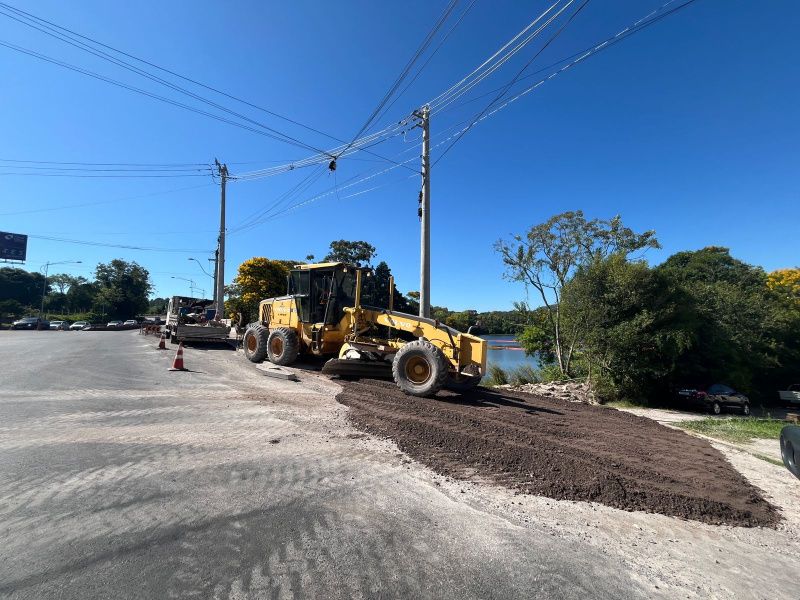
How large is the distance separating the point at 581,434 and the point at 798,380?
24.1 meters

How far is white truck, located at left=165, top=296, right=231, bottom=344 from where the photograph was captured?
18.0 metres

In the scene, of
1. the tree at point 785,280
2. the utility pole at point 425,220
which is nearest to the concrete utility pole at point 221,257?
the utility pole at point 425,220

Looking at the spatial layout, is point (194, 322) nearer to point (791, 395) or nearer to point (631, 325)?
point (631, 325)

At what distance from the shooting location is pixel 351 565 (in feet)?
8.70

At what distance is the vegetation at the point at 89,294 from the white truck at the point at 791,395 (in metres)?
85.9

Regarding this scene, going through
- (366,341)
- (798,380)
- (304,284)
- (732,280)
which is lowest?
(798,380)

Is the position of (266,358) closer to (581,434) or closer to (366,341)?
(366,341)

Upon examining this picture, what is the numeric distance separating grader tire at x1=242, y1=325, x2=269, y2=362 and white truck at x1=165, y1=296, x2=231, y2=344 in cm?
605

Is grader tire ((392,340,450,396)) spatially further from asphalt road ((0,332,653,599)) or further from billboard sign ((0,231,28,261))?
billboard sign ((0,231,28,261))

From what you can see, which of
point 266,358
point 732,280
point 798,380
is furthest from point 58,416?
point 732,280

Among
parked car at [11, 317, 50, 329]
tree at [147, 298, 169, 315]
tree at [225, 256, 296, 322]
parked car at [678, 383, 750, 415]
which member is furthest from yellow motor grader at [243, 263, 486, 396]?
tree at [147, 298, 169, 315]

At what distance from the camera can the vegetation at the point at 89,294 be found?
7056 centimetres

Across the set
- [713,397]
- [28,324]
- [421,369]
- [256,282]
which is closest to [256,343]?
[421,369]

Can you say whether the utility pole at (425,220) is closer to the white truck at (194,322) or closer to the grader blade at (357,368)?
the grader blade at (357,368)
